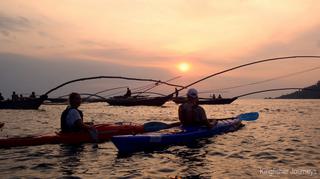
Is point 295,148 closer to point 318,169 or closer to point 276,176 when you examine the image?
point 318,169

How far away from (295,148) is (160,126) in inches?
226

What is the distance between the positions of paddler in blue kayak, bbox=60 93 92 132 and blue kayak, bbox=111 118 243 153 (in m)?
2.63

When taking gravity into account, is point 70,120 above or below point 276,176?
above

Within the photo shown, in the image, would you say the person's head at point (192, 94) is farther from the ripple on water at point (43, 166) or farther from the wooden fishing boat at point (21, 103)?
the wooden fishing boat at point (21, 103)

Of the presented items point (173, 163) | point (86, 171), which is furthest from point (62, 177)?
point (173, 163)

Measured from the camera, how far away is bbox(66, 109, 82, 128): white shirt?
13.3 meters

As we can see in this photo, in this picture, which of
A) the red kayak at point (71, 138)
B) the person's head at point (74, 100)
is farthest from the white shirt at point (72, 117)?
the red kayak at point (71, 138)

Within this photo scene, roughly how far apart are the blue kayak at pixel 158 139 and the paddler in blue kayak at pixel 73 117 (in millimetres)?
2629

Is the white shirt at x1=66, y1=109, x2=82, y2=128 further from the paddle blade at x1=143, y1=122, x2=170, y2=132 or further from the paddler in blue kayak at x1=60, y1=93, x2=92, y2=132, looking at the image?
the paddle blade at x1=143, y1=122, x2=170, y2=132

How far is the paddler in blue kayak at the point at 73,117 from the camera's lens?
13.2 metres

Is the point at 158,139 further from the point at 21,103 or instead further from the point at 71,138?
the point at 21,103

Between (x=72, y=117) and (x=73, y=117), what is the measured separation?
0.13ft

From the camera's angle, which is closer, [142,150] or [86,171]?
A: [86,171]

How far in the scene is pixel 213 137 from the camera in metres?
15.8
